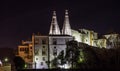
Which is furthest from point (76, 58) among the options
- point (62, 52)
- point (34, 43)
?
point (34, 43)

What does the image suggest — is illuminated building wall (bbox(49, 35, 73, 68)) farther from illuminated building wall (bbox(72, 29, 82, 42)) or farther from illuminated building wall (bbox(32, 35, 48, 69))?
→ illuminated building wall (bbox(72, 29, 82, 42))

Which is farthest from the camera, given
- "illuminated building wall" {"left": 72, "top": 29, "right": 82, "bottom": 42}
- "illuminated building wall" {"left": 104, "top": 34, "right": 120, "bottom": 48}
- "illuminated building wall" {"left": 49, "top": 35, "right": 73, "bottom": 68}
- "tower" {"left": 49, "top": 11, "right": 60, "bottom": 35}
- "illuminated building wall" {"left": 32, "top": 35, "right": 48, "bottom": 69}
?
"illuminated building wall" {"left": 104, "top": 34, "right": 120, "bottom": 48}

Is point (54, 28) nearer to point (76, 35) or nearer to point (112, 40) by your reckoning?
point (76, 35)

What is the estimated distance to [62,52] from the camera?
1877 inches

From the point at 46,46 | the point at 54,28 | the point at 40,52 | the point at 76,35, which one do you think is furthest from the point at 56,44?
the point at 76,35

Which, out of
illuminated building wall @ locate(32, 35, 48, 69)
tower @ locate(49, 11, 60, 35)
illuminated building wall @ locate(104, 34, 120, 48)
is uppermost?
tower @ locate(49, 11, 60, 35)

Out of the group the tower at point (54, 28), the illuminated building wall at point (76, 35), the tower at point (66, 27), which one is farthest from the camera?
the illuminated building wall at point (76, 35)

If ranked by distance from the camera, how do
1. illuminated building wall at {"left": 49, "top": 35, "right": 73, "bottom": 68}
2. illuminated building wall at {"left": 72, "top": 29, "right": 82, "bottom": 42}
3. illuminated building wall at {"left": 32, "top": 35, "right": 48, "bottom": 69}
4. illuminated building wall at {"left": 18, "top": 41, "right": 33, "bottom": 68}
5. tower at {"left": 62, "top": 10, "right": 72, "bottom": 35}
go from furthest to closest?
illuminated building wall at {"left": 72, "top": 29, "right": 82, "bottom": 42} → tower at {"left": 62, "top": 10, "right": 72, "bottom": 35} → illuminated building wall at {"left": 18, "top": 41, "right": 33, "bottom": 68} → illuminated building wall at {"left": 49, "top": 35, "right": 73, "bottom": 68} → illuminated building wall at {"left": 32, "top": 35, "right": 48, "bottom": 69}

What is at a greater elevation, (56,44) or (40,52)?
(56,44)

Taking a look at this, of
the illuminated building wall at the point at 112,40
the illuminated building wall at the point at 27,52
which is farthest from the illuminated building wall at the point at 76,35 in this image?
the illuminated building wall at the point at 27,52

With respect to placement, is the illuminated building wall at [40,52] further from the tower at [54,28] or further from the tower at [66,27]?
the tower at [66,27]

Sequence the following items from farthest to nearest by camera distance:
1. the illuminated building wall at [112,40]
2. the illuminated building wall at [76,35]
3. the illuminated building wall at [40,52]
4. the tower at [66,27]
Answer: the illuminated building wall at [112,40] → the illuminated building wall at [76,35] → the tower at [66,27] → the illuminated building wall at [40,52]

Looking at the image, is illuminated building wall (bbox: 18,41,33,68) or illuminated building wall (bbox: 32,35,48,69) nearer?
illuminated building wall (bbox: 32,35,48,69)

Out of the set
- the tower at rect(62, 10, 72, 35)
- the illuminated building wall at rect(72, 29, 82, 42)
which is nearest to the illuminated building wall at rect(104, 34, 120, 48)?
the illuminated building wall at rect(72, 29, 82, 42)
